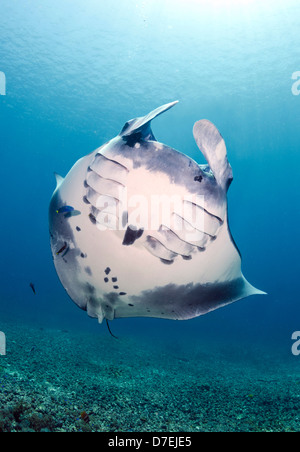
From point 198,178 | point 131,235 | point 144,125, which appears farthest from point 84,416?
point 144,125

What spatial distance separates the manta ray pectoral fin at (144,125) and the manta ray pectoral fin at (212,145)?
0.90 ft

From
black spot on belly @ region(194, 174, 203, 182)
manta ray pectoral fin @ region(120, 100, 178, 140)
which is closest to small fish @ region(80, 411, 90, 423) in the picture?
black spot on belly @ region(194, 174, 203, 182)

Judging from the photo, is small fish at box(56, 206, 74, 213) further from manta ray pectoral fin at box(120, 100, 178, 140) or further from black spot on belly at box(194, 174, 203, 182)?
black spot on belly at box(194, 174, 203, 182)

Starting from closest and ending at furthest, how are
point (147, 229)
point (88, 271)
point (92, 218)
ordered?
point (147, 229) < point (92, 218) < point (88, 271)

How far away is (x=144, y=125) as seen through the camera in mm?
1836

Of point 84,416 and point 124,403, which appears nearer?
point 84,416

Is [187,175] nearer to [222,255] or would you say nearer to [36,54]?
[222,255]

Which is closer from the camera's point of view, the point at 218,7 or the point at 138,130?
the point at 138,130

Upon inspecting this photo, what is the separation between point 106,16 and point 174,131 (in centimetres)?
1428

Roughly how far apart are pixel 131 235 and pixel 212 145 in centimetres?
104

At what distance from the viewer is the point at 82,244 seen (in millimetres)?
2709

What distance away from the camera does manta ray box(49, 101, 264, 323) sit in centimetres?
197

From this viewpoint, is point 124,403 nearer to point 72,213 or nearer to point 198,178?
point 72,213

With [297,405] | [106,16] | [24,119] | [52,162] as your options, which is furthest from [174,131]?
[52,162]
